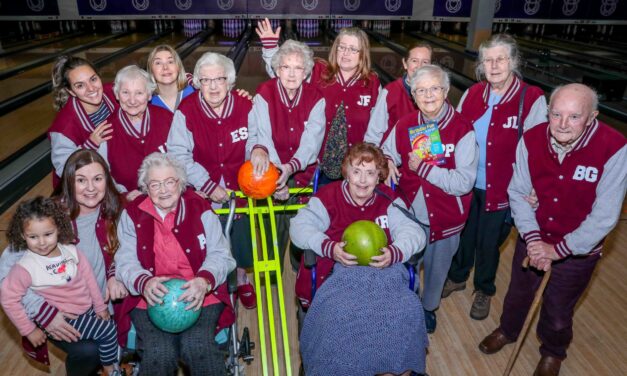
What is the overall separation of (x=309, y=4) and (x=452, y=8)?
2.65 meters

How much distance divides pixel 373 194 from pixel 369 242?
1.03ft

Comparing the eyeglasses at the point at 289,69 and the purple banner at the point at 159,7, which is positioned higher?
the purple banner at the point at 159,7

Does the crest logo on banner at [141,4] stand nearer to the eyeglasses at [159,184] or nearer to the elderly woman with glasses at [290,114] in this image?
the elderly woman with glasses at [290,114]

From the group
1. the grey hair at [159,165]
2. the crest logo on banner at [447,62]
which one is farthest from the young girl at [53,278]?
the crest logo on banner at [447,62]

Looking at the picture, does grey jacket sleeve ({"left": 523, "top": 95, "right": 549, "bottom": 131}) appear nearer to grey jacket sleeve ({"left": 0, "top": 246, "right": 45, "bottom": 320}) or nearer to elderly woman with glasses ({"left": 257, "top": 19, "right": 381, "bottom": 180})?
elderly woman with glasses ({"left": 257, "top": 19, "right": 381, "bottom": 180})

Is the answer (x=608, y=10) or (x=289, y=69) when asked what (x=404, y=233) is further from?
(x=608, y=10)

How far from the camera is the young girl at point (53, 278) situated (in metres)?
1.67

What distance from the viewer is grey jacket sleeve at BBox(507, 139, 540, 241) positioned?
1.95 metres

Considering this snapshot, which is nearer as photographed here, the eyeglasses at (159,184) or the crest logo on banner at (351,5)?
the eyeglasses at (159,184)

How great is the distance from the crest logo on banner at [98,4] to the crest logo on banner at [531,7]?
7578 mm

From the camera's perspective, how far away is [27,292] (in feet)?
5.62

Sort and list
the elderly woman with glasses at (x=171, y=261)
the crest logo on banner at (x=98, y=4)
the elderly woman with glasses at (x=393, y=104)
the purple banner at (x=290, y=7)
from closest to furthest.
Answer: the elderly woman with glasses at (x=171, y=261), the elderly woman with glasses at (x=393, y=104), the crest logo on banner at (x=98, y=4), the purple banner at (x=290, y=7)

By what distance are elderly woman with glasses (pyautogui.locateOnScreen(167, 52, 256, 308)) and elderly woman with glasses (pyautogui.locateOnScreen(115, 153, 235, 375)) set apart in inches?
11.4

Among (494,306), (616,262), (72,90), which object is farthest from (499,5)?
(72,90)
